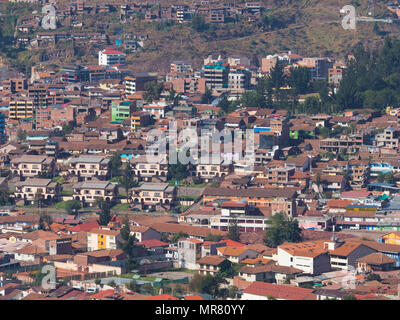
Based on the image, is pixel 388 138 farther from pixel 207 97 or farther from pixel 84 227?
pixel 84 227

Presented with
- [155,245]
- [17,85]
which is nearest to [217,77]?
[17,85]

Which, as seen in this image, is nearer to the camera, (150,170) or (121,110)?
(150,170)

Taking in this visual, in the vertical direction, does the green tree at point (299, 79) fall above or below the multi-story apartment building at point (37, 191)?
above

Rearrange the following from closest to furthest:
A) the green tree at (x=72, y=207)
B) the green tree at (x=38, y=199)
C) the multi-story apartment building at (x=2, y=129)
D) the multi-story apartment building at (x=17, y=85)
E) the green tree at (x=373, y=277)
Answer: the green tree at (x=373, y=277) < the green tree at (x=72, y=207) < the green tree at (x=38, y=199) < the multi-story apartment building at (x=2, y=129) < the multi-story apartment building at (x=17, y=85)

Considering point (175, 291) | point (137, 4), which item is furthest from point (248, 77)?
point (175, 291)

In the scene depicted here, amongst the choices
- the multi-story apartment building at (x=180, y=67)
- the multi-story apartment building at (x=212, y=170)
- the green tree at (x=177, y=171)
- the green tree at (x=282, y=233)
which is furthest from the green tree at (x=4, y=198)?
the multi-story apartment building at (x=180, y=67)

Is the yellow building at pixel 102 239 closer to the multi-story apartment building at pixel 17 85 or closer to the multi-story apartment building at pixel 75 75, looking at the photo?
the multi-story apartment building at pixel 17 85
